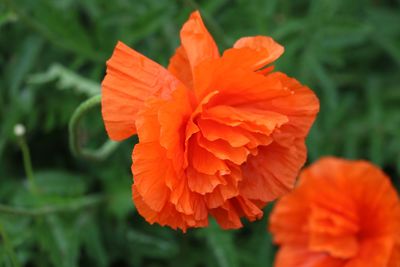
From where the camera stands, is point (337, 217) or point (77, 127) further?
point (337, 217)

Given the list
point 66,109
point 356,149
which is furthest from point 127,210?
point 356,149

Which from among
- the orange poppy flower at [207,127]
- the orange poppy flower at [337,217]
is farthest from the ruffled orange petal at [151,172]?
the orange poppy flower at [337,217]

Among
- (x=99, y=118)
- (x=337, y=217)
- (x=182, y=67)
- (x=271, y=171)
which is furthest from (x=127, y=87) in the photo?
(x=99, y=118)

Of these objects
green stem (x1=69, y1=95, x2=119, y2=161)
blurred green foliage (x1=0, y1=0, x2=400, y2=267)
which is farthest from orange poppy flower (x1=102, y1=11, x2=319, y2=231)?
blurred green foliage (x1=0, y1=0, x2=400, y2=267)

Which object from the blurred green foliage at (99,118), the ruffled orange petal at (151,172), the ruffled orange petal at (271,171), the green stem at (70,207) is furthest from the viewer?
the blurred green foliage at (99,118)

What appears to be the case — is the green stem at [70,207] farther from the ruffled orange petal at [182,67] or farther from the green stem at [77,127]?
the ruffled orange petal at [182,67]

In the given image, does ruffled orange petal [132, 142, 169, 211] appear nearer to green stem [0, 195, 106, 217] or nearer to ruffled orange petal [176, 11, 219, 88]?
ruffled orange petal [176, 11, 219, 88]

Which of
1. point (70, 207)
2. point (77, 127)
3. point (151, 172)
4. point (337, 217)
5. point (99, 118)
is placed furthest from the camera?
point (99, 118)

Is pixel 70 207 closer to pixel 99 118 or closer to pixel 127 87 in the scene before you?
pixel 99 118
